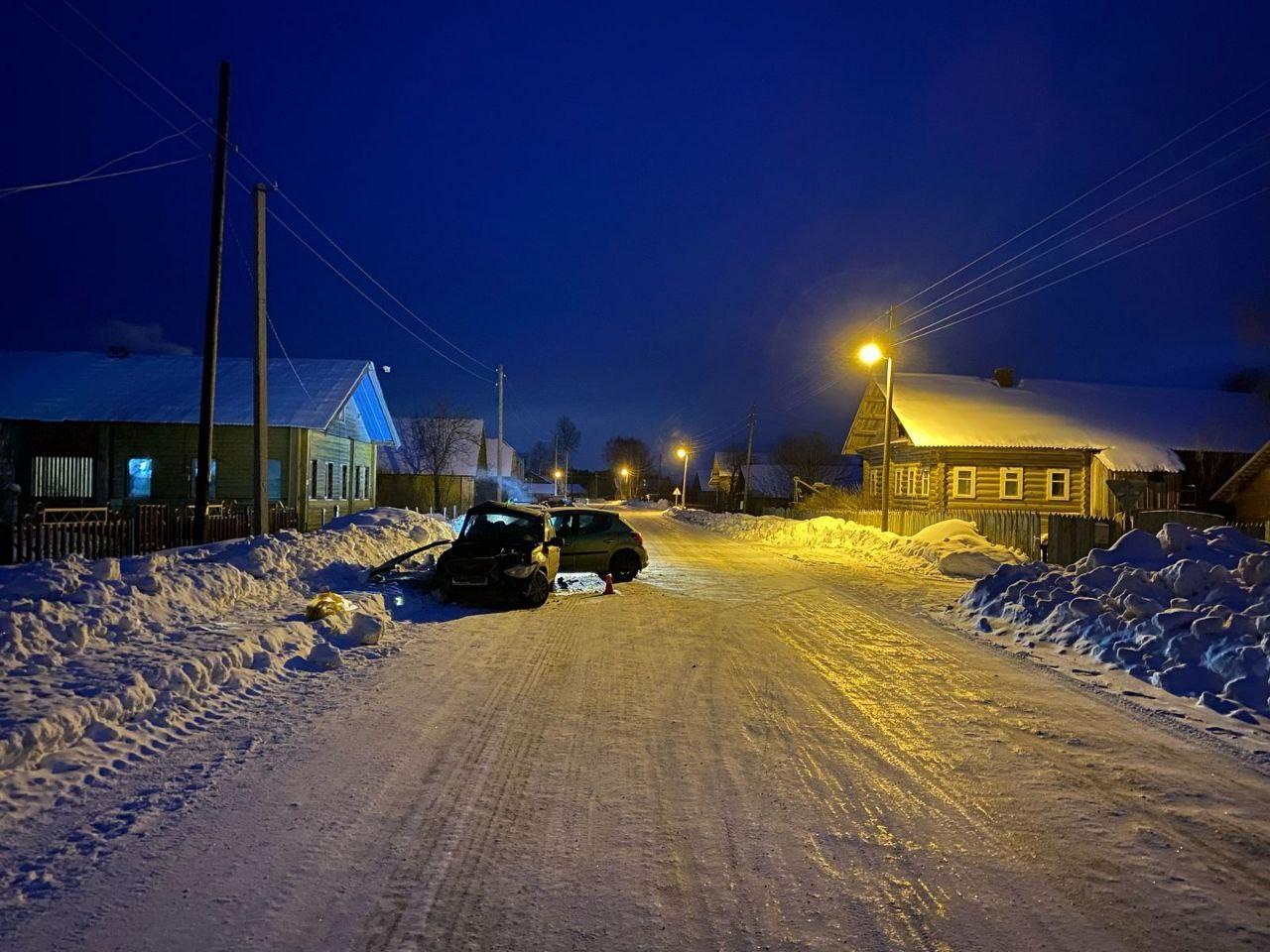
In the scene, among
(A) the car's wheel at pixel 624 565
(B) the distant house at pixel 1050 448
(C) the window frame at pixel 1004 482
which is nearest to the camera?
(A) the car's wheel at pixel 624 565

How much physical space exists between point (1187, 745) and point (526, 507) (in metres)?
9.94

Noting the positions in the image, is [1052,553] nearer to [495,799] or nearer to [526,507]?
[526,507]

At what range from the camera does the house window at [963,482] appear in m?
36.3

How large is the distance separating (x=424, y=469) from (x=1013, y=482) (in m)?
36.9

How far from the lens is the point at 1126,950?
3318 mm

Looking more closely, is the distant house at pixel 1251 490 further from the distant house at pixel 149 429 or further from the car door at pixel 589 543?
the distant house at pixel 149 429

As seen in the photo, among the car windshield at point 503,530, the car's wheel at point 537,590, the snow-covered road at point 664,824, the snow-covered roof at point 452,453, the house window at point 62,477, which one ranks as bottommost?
A: the snow-covered road at point 664,824

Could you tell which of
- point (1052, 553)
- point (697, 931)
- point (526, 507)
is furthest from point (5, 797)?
point (1052, 553)

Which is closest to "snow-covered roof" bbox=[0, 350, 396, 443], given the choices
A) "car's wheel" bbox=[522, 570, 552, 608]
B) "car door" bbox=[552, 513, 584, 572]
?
"car door" bbox=[552, 513, 584, 572]

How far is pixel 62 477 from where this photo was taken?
91.2 feet

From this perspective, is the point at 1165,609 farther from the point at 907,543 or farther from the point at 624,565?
the point at 907,543

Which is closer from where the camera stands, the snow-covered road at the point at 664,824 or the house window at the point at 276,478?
the snow-covered road at the point at 664,824

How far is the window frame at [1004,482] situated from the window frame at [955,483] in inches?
44.2

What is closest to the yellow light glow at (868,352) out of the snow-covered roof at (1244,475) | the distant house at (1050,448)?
the distant house at (1050,448)
